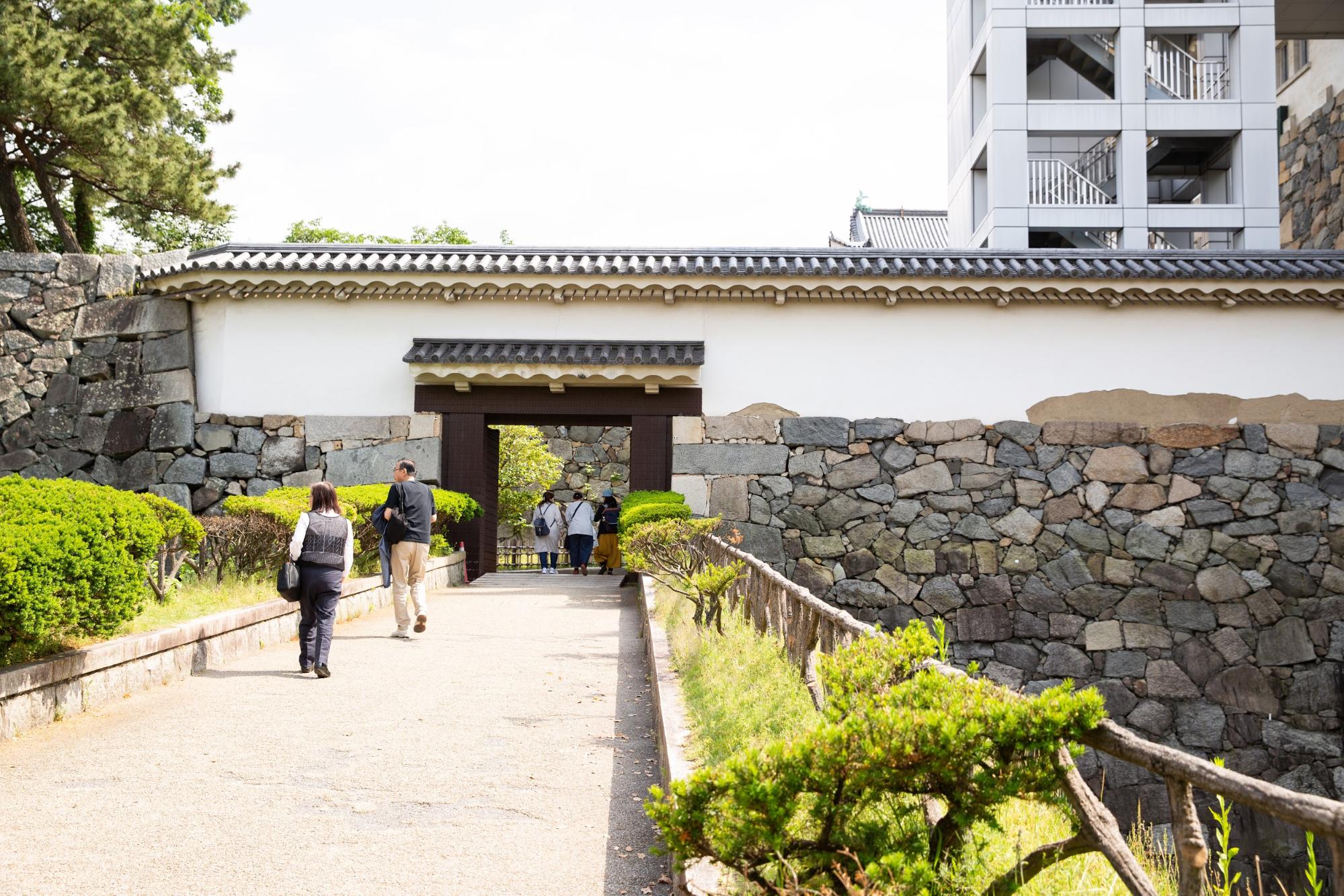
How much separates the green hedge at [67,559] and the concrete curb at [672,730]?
3.15m

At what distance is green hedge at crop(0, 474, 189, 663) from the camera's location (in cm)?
521

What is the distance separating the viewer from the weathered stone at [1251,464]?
13523mm

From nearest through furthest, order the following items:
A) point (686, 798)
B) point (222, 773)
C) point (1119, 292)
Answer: point (686, 798)
point (222, 773)
point (1119, 292)

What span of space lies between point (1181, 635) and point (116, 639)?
473 inches

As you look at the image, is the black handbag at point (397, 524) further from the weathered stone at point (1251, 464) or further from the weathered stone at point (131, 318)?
the weathered stone at point (1251, 464)

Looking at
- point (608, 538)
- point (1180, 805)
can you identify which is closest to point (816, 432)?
point (608, 538)

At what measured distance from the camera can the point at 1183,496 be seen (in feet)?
44.4

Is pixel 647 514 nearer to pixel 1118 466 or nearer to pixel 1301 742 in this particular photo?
pixel 1118 466

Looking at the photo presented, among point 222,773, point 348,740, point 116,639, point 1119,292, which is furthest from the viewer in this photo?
point 1119,292

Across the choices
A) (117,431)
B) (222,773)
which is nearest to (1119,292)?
(222,773)

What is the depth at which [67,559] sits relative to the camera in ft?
18.3

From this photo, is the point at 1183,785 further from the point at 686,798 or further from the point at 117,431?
the point at 117,431

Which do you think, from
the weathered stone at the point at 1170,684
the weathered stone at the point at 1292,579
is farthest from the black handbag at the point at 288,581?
the weathered stone at the point at 1292,579

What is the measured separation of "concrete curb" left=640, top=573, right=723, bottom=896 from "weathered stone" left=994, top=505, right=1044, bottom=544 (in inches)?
241
